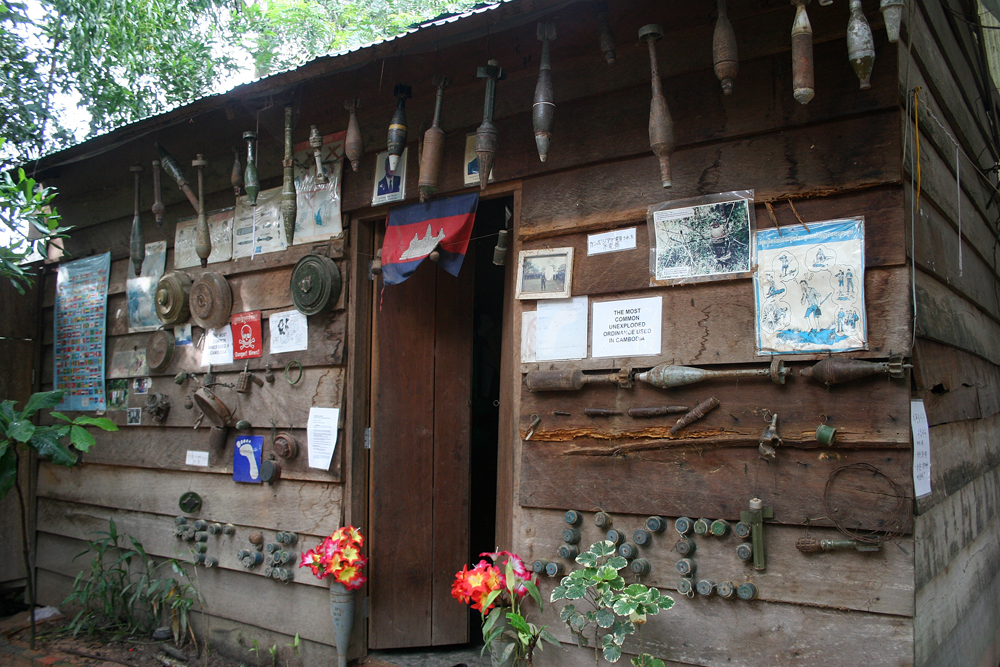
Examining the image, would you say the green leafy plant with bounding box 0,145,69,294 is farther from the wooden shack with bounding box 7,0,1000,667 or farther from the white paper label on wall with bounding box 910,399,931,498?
the white paper label on wall with bounding box 910,399,931,498

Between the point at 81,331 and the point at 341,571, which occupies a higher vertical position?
the point at 81,331

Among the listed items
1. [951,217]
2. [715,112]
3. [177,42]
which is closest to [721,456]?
[715,112]

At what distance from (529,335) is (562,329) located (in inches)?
6.8

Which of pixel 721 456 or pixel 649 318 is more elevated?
pixel 649 318

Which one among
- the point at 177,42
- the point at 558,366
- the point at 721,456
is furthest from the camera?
the point at 177,42

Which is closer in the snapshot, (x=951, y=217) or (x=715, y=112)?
(x=715, y=112)

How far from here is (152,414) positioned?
457 cm

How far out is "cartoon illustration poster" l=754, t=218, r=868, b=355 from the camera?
2393 millimetres

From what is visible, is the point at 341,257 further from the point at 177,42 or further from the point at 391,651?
the point at 177,42

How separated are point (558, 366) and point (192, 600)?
9.57ft

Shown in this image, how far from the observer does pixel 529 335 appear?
3.12m

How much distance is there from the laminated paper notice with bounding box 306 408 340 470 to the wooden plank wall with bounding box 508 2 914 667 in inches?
45.4

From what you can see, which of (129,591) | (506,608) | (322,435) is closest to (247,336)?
(322,435)

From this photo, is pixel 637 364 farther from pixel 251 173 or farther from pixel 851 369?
pixel 251 173
